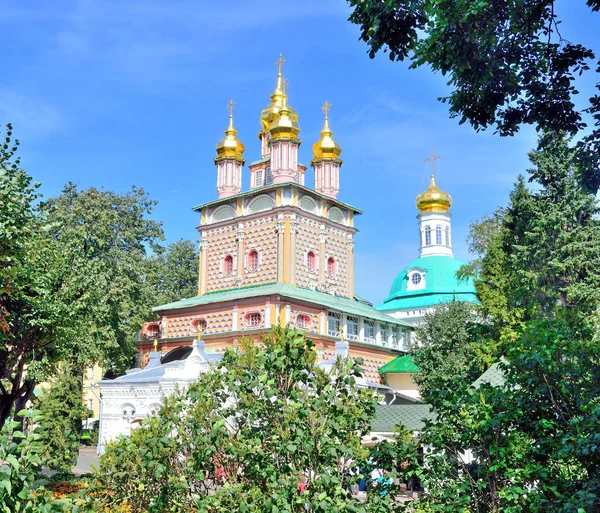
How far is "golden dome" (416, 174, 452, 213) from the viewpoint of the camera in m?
51.2

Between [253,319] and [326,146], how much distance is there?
1130 centimetres

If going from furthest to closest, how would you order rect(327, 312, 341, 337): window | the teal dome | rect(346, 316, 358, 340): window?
the teal dome, rect(346, 316, 358, 340): window, rect(327, 312, 341, 337): window

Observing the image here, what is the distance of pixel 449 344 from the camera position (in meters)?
26.5

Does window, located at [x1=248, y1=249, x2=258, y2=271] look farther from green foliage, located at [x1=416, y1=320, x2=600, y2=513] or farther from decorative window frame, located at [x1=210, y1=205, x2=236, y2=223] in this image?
green foliage, located at [x1=416, y1=320, x2=600, y2=513]

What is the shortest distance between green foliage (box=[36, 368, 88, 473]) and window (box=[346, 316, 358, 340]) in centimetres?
1494

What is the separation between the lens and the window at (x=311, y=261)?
3329 cm

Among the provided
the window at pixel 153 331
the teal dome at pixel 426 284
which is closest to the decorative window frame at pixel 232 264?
the window at pixel 153 331

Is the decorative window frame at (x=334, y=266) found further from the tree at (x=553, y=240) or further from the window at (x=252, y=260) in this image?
the tree at (x=553, y=240)

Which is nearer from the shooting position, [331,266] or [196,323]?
[196,323]

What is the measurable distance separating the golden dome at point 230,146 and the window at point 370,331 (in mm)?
11606

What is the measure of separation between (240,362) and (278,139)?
28664 mm

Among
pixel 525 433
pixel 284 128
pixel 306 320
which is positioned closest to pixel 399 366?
pixel 306 320

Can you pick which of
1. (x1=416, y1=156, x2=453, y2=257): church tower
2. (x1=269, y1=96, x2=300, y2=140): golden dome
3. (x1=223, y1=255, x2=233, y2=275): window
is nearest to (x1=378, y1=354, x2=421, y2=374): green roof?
(x1=223, y1=255, x2=233, y2=275): window

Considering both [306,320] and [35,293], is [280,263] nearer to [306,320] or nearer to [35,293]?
[306,320]
